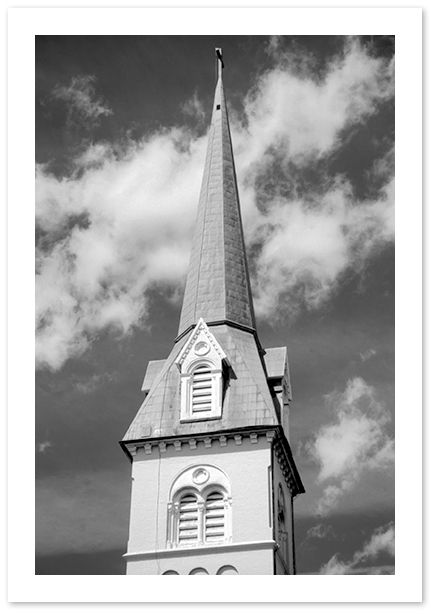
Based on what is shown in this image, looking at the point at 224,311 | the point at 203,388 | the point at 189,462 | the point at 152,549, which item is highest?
the point at 224,311

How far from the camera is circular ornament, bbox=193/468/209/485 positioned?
→ 111 ft

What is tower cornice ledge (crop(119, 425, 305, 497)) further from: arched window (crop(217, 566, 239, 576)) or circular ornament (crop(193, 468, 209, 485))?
arched window (crop(217, 566, 239, 576))

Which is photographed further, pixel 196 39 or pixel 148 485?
pixel 148 485

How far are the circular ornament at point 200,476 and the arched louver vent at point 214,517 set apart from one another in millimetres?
486

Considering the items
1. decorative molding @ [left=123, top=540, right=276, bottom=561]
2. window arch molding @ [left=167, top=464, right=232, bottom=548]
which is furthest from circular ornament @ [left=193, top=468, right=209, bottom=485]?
decorative molding @ [left=123, top=540, right=276, bottom=561]

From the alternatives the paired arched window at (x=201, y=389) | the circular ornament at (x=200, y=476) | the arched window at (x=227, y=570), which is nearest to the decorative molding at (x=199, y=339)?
the paired arched window at (x=201, y=389)

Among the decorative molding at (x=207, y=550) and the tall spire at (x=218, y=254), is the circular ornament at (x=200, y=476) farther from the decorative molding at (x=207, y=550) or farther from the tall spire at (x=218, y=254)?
the tall spire at (x=218, y=254)

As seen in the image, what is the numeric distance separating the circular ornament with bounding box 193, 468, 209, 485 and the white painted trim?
6.96ft
